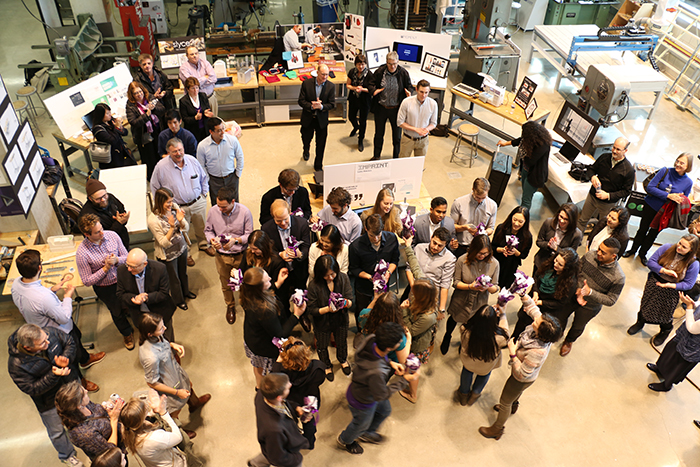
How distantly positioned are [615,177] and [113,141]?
5925 millimetres

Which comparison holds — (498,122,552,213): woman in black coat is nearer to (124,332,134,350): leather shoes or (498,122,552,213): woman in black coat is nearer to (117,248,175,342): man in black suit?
(117,248,175,342): man in black suit

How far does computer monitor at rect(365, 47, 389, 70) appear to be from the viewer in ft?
28.1

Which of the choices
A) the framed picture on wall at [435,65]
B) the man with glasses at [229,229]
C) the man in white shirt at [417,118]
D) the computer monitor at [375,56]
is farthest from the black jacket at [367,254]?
the computer monitor at [375,56]

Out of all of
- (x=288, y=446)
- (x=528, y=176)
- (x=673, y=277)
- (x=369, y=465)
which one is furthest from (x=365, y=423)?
(x=528, y=176)

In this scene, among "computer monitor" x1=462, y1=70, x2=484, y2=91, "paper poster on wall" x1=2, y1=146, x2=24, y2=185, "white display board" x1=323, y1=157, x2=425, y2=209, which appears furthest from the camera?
"computer monitor" x1=462, y1=70, x2=484, y2=91

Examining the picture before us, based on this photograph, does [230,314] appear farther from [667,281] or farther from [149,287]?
[667,281]

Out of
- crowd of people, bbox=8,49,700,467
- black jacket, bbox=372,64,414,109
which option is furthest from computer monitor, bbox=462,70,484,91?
crowd of people, bbox=8,49,700,467

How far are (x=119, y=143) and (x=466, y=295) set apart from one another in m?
4.63

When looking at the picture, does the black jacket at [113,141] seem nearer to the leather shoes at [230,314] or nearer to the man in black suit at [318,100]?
the man in black suit at [318,100]

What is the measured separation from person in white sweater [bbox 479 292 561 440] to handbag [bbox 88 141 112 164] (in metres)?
5.04

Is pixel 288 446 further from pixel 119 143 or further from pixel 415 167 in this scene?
pixel 119 143

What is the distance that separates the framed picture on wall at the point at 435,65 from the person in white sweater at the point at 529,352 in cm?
530

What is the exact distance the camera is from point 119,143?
6340 mm

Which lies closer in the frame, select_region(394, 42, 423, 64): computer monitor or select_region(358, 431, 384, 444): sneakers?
select_region(358, 431, 384, 444): sneakers
